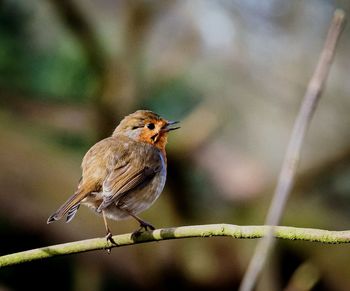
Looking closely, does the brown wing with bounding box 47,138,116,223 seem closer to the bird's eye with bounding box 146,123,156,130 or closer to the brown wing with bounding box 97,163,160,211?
the brown wing with bounding box 97,163,160,211

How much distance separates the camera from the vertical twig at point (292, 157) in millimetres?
905

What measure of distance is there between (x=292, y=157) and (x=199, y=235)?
1.17 ft

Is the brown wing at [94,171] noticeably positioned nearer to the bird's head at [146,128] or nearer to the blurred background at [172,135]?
the bird's head at [146,128]

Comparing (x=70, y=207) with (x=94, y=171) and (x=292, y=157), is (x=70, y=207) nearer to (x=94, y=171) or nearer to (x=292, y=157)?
A: (x=94, y=171)

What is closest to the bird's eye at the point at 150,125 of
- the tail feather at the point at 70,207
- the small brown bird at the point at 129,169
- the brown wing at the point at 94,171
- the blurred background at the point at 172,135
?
the small brown bird at the point at 129,169

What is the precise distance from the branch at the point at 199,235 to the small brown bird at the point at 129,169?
362mm

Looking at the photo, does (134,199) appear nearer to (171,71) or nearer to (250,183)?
(171,71)

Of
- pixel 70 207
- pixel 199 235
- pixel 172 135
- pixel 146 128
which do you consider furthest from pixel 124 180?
pixel 172 135

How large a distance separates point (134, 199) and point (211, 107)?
7.97 feet

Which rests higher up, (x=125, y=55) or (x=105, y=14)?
(x=105, y=14)

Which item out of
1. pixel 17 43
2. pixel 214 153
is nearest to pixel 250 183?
pixel 214 153

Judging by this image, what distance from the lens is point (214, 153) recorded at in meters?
5.21

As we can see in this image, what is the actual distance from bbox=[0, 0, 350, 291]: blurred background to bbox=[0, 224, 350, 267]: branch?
2.49m

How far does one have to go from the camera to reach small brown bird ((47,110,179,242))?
1.75 m
